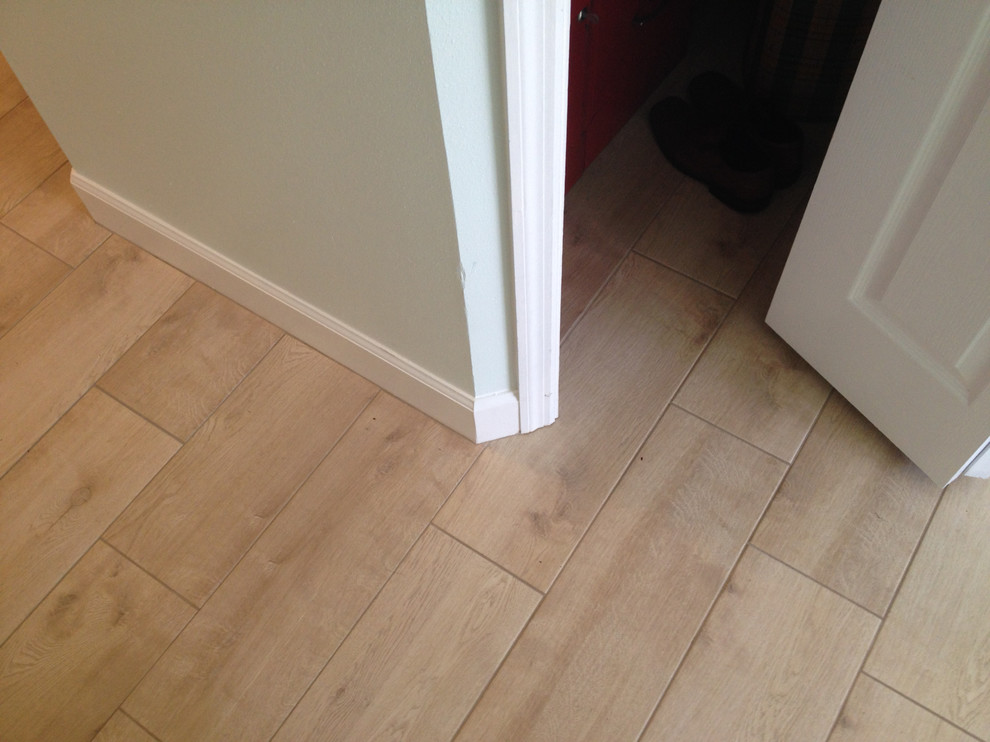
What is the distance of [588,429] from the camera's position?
4.60ft

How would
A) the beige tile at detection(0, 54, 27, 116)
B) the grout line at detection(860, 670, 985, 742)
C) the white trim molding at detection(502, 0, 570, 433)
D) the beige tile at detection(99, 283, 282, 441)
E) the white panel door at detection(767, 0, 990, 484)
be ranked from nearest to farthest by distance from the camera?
the white trim molding at detection(502, 0, 570, 433), the white panel door at detection(767, 0, 990, 484), the grout line at detection(860, 670, 985, 742), the beige tile at detection(99, 283, 282, 441), the beige tile at detection(0, 54, 27, 116)

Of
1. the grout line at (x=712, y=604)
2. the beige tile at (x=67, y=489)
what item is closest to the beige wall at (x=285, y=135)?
the beige tile at (x=67, y=489)

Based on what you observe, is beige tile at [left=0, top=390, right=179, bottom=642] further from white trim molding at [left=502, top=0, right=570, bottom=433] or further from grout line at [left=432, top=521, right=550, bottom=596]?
white trim molding at [left=502, top=0, right=570, bottom=433]

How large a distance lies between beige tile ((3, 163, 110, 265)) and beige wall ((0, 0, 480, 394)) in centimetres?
20

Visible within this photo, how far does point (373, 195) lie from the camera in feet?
3.37

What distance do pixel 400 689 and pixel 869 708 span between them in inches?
26.2

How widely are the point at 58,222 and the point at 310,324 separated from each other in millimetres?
→ 684

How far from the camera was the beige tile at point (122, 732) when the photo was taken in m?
1.17

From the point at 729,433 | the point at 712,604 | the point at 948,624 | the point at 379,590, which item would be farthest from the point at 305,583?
the point at 948,624

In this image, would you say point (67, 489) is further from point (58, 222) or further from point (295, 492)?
point (58, 222)

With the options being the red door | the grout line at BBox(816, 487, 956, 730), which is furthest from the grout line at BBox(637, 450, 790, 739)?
the red door

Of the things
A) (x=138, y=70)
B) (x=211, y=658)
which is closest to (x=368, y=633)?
(x=211, y=658)

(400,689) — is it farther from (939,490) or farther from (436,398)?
(939,490)

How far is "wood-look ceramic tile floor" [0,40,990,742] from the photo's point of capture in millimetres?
1173
